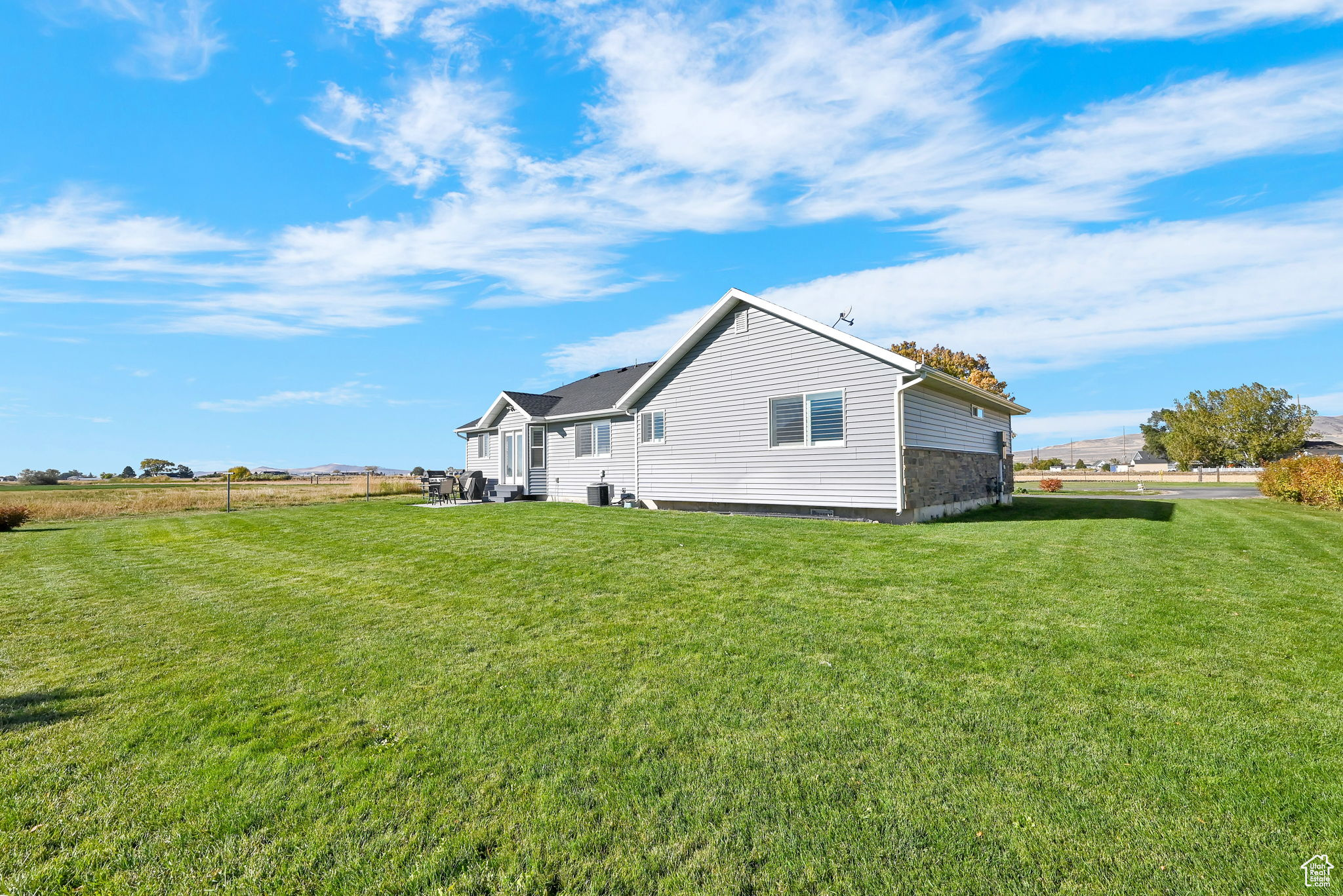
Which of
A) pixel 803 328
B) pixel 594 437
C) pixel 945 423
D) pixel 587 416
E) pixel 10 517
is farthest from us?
pixel 594 437

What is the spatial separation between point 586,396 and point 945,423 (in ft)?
41.5

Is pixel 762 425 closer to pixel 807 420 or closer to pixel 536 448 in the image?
pixel 807 420

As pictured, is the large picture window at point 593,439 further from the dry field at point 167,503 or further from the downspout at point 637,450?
the dry field at point 167,503

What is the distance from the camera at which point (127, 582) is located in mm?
7723

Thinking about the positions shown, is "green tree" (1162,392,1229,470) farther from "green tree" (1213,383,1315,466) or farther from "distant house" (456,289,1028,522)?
"distant house" (456,289,1028,522)

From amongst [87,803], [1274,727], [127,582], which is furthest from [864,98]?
[127,582]

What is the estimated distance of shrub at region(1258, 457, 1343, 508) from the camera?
56.2 feet

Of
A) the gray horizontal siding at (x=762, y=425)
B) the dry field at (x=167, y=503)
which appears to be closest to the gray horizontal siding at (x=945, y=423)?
the gray horizontal siding at (x=762, y=425)

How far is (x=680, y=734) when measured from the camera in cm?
320

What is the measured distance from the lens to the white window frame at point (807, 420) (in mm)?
13227

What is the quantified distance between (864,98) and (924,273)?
860cm

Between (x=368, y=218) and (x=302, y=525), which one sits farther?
(x=368, y=218)

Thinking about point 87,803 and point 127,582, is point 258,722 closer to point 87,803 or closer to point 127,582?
point 87,803

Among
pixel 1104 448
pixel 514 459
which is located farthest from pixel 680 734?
pixel 1104 448
